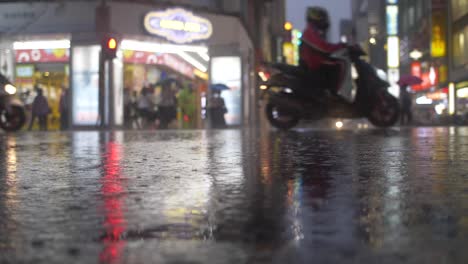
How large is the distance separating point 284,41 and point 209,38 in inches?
1323

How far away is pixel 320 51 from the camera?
37.1 ft

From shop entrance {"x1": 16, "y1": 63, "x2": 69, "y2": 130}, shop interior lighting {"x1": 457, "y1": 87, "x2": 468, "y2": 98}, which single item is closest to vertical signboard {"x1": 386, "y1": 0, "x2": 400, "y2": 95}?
shop interior lighting {"x1": 457, "y1": 87, "x2": 468, "y2": 98}

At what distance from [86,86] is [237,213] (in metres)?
21.9

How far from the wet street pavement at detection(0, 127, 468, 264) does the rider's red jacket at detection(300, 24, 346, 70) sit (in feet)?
23.7

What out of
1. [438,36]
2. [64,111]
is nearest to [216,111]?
[64,111]

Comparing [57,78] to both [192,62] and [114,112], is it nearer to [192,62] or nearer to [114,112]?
[114,112]

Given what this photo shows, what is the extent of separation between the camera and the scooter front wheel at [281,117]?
11977 millimetres

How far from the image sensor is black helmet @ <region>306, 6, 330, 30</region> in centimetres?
1131

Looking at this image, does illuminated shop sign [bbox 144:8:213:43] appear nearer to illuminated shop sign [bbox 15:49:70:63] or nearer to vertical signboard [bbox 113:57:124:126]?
vertical signboard [bbox 113:57:124:126]

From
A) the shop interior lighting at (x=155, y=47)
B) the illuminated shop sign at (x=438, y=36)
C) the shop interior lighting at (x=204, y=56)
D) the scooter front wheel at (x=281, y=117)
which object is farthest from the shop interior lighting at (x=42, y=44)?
the illuminated shop sign at (x=438, y=36)

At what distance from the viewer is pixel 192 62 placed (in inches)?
1138

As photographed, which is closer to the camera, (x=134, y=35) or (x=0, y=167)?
(x=0, y=167)

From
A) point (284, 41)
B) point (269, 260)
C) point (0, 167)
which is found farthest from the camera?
point (284, 41)

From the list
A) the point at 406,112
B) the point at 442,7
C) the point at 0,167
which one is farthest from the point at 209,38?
the point at 0,167
